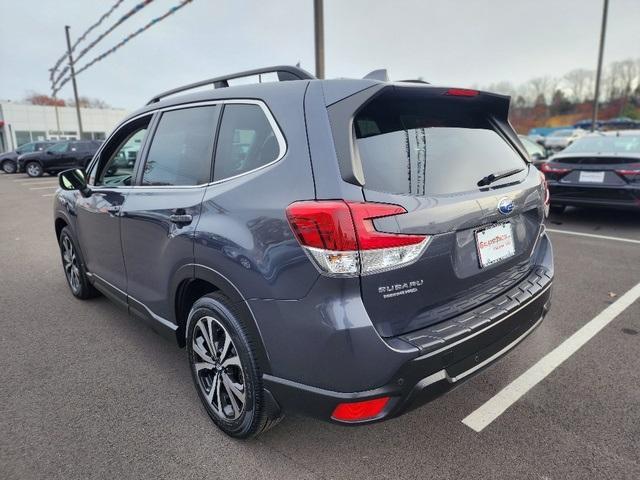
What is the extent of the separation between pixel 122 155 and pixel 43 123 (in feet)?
182

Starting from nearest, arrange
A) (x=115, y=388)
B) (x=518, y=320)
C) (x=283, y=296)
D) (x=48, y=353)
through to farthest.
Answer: (x=283, y=296), (x=518, y=320), (x=115, y=388), (x=48, y=353)

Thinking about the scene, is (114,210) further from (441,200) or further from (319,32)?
(319,32)

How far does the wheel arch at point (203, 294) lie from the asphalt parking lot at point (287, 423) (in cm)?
52

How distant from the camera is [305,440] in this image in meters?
2.30

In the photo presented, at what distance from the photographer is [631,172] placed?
6.45 m

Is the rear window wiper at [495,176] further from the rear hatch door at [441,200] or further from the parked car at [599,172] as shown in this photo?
the parked car at [599,172]

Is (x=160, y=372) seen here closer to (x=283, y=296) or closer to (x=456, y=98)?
(x=283, y=296)

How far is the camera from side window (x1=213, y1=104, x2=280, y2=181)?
2053 mm

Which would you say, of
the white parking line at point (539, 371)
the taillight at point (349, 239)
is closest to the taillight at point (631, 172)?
the white parking line at point (539, 371)

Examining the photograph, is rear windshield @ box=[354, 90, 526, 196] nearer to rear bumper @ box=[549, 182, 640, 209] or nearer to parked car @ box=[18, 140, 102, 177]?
rear bumper @ box=[549, 182, 640, 209]

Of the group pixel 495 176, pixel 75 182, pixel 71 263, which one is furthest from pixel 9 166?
pixel 495 176

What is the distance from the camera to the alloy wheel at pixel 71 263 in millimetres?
4242

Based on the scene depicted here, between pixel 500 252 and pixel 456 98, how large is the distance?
817 millimetres

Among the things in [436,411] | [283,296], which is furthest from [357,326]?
[436,411]
